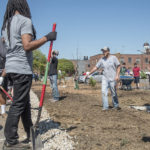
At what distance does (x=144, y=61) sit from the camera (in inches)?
2985

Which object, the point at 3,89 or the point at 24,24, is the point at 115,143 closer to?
the point at 24,24

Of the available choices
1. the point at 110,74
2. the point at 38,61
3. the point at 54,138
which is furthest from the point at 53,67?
the point at 38,61

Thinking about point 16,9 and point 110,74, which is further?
point 110,74

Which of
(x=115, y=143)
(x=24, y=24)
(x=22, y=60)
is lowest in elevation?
Result: (x=115, y=143)

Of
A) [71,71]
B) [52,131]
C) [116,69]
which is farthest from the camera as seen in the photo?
[71,71]

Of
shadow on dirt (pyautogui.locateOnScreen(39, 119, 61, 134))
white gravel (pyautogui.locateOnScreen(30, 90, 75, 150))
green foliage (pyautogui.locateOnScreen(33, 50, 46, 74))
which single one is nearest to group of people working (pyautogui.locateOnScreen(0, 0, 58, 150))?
white gravel (pyautogui.locateOnScreen(30, 90, 75, 150))

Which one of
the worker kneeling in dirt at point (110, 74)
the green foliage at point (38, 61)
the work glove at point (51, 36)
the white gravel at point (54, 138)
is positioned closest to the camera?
the work glove at point (51, 36)

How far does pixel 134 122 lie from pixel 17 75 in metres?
2.76

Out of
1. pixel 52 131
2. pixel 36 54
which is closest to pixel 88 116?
pixel 52 131

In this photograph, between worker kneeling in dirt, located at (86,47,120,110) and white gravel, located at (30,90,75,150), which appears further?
worker kneeling in dirt, located at (86,47,120,110)

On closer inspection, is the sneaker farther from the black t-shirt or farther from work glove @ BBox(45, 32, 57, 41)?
the black t-shirt

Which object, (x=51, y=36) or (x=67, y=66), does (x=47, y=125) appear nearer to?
(x=51, y=36)

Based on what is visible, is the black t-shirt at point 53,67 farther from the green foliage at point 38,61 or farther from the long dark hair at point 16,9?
the green foliage at point 38,61

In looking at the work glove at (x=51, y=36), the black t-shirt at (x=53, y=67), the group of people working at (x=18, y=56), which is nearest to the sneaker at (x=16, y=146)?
the group of people working at (x=18, y=56)
